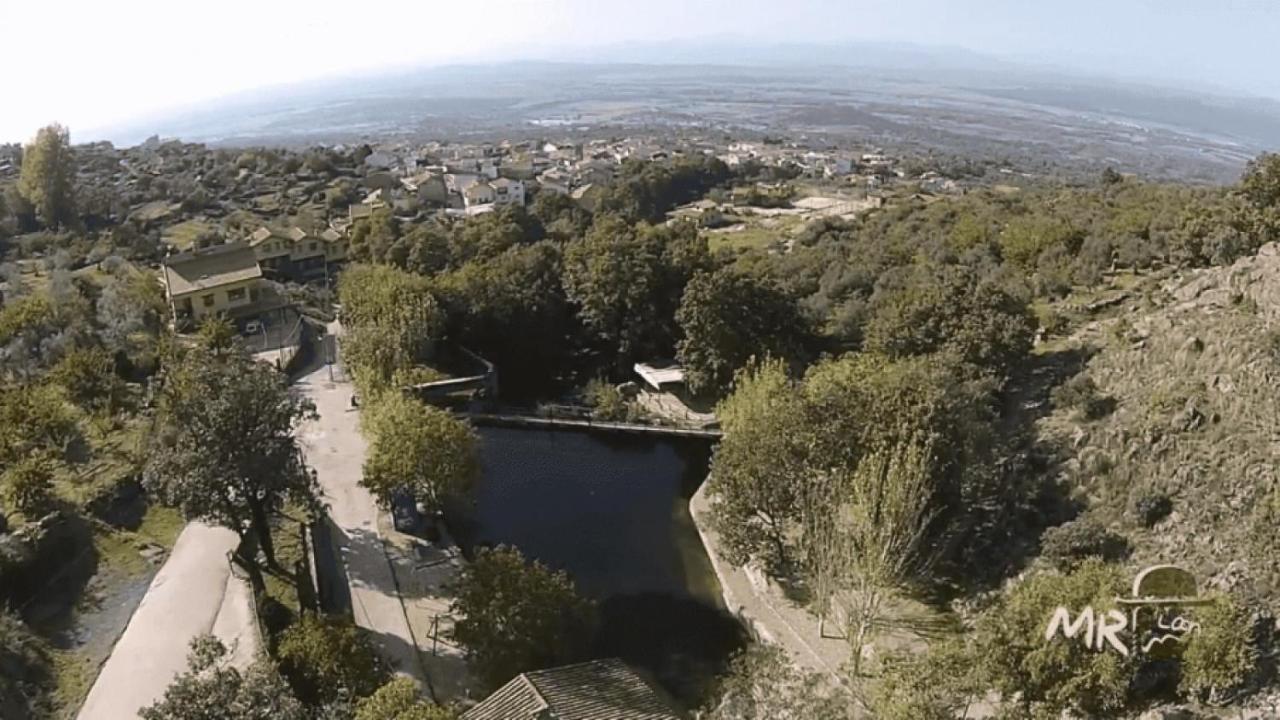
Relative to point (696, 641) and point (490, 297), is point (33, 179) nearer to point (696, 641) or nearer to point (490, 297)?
point (490, 297)

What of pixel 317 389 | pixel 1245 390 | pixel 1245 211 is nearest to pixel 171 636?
pixel 317 389

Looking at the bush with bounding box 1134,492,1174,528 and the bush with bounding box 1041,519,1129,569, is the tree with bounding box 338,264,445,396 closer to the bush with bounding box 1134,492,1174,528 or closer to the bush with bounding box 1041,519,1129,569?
the bush with bounding box 1041,519,1129,569

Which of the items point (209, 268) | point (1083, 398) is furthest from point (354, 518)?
point (209, 268)

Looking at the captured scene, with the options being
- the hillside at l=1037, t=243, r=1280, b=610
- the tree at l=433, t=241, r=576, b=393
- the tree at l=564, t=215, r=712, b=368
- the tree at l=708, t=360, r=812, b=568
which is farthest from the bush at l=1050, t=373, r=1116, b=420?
the tree at l=433, t=241, r=576, b=393

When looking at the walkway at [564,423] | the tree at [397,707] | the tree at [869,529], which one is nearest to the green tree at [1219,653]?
the tree at [869,529]

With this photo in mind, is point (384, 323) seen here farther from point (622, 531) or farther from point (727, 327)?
point (622, 531)

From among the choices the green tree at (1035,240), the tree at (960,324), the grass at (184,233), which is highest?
the green tree at (1035,240)

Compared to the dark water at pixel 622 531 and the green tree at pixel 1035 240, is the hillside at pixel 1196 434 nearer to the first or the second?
the dark water at pixel 622 531
